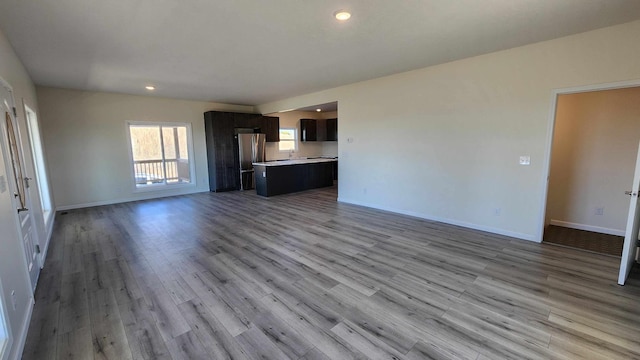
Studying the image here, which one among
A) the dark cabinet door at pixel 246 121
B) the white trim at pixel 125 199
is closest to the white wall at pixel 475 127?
the dark cabinet door at pixel 246 121

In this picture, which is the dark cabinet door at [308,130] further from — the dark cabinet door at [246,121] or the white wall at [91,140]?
the white wall at [91,140]

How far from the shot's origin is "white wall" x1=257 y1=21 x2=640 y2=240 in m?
3.24

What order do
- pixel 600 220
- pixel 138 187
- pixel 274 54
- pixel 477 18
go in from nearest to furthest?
pixel 477 18 → pixel 274 54 → pixel 600 220 → pixel 138 187

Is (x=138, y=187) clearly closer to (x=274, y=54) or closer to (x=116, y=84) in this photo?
(x=116, y=84)

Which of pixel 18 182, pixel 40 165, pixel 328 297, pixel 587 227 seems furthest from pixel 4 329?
pixel 587 227

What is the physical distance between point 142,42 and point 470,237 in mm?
5007

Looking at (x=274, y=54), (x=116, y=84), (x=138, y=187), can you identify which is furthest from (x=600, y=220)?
(x=138, y=187)

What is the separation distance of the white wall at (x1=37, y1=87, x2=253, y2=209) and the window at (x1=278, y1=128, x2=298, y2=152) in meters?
3.54

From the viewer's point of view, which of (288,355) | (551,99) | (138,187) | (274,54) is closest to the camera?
(288,355)

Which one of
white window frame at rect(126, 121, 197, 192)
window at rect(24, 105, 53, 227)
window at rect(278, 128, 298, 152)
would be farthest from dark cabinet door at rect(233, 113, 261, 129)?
window at rect(24, 105, 53, 227)

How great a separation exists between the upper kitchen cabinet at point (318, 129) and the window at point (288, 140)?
298 millimetres

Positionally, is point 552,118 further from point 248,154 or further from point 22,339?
point 248,154

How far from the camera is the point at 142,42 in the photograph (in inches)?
126

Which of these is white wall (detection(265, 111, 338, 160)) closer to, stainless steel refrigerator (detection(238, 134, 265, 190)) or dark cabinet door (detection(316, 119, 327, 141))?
dark cabinet door (detection(316, 119, 327, 141))
